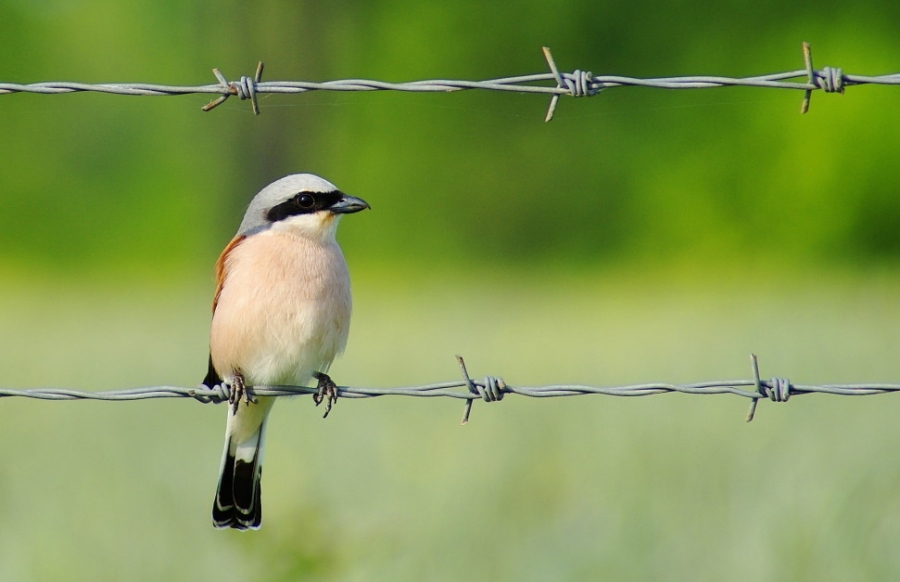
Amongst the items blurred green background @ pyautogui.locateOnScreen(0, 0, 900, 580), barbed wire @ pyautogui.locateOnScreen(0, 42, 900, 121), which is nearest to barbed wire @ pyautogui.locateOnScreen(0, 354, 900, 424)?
barbed wire @ pyautogui.locateOnScreen(0, 42, 900, 121)

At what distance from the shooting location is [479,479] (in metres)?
5.47

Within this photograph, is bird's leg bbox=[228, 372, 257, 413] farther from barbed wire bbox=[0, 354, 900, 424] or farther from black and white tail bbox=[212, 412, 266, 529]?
barbed wire bbox=[0, 354, 900, 424]

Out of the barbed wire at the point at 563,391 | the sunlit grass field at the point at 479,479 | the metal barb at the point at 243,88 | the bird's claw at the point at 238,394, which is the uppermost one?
the metal barb at the point at 243,88

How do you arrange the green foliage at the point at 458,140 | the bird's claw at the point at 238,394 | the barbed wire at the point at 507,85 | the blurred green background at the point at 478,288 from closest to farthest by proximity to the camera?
the barbed wire at the point at 507,85, the bird's claw at the point at 238,394, the blurred green background at the point at 478,288, the green foliage at the point at 458,140

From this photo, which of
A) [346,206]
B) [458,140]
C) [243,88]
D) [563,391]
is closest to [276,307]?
A: [346,206]

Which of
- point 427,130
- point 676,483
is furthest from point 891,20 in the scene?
point 676,483

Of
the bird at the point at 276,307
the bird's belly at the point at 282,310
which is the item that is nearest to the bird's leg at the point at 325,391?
the bird at the point at 276,307

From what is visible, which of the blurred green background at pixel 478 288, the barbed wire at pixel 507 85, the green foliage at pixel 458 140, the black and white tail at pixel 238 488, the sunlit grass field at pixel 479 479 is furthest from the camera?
the green foliage at pixel 458 140

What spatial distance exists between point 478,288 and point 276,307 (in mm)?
12695

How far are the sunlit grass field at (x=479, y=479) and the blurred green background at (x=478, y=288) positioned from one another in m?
0.02

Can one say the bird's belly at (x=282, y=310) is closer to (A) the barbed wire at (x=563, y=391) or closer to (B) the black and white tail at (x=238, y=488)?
(B) the black and white tail at (x=238, y=488)

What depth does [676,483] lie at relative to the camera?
5375 mm

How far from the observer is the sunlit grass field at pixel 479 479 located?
469cm

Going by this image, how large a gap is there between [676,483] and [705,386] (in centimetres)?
216
